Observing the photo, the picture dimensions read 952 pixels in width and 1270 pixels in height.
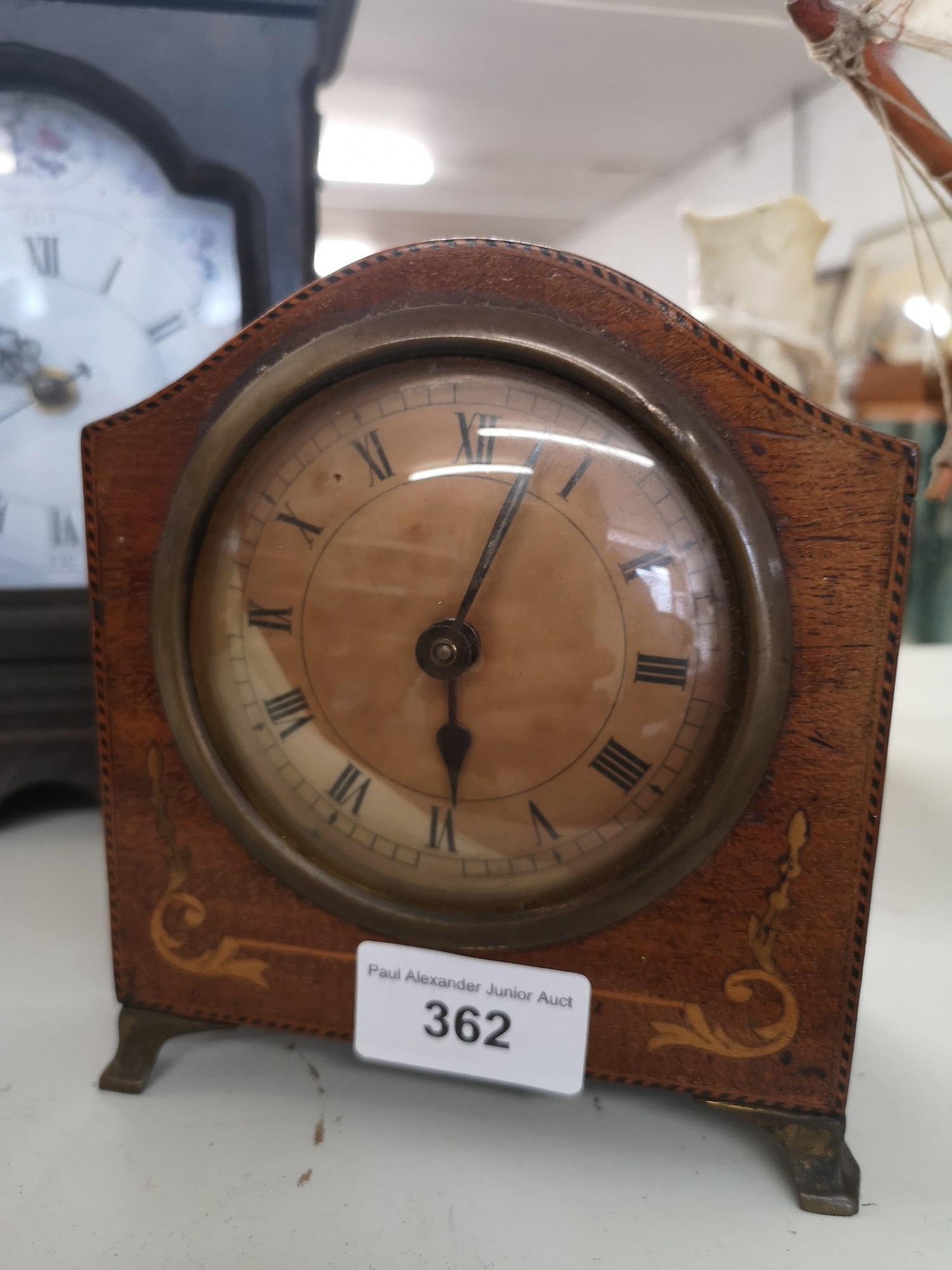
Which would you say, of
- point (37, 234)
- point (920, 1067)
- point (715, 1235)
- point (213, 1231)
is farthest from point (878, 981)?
point (37, 234)

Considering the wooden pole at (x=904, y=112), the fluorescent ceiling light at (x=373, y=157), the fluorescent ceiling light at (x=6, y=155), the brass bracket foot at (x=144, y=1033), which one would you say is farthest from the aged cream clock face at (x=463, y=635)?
the fluorescent ceiling light at (x=373, y=157)

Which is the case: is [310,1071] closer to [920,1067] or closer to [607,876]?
[607,876]

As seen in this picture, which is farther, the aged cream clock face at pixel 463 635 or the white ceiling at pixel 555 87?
the white ceiling at pixel 555 87

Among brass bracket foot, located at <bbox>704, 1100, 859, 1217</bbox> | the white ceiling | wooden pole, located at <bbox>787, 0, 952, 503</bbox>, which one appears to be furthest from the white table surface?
the white ceiling

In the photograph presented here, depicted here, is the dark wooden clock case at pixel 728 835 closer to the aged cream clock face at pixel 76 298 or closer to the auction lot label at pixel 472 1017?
the auction lot label at pixel 472 1017

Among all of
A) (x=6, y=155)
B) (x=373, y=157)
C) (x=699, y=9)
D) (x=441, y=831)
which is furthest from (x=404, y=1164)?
(x=373, y=157)

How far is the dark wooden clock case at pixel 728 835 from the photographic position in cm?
51

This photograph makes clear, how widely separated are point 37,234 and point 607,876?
3.14ft

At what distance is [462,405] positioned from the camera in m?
0.55

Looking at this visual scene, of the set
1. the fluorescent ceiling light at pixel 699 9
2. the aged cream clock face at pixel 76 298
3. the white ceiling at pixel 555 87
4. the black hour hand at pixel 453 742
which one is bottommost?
the black hour hand at pixel 453 742

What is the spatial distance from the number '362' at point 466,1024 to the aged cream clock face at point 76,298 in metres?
0.71

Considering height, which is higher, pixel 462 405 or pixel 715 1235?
pixel 462 405

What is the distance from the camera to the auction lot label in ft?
1.86

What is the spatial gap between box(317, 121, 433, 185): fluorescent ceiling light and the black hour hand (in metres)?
2.47
